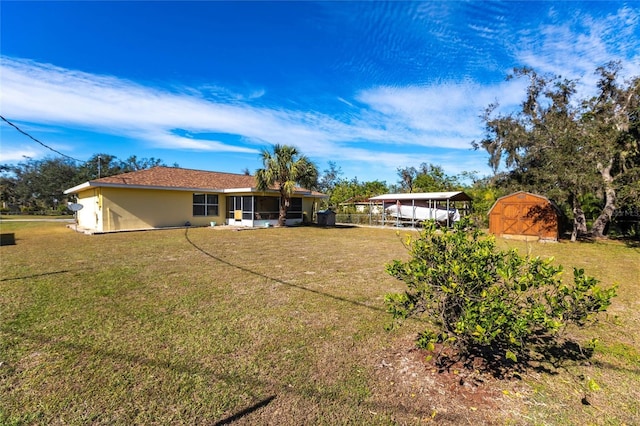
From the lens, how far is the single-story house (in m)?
14.9

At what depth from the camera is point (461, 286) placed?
2.62 meters

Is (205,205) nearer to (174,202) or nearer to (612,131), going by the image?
(174,202)

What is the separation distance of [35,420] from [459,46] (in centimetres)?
1265

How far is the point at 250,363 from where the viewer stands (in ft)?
9.70

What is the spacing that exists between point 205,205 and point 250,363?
17015mm

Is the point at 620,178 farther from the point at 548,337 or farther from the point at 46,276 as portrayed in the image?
the point at 46,276

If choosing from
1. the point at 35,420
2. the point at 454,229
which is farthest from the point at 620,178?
the point at 35,420

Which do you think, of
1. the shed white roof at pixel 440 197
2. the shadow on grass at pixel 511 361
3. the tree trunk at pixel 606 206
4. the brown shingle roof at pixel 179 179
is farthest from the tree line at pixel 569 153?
the shadow on grass at pixel 511 361

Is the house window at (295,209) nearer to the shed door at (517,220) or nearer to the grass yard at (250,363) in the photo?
the shed door at (517,220)

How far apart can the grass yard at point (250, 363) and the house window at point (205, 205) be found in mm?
12431

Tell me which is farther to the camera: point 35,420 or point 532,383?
point 532,383

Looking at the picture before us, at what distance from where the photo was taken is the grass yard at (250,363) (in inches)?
89.5

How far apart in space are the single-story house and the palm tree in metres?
1.06

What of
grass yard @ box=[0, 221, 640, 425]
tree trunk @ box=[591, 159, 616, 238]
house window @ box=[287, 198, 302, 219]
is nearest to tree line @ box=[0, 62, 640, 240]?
tree trunk @ box=[591, 159, 616, 238]
